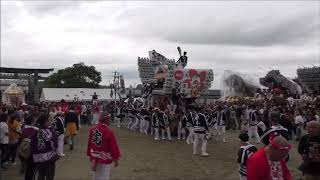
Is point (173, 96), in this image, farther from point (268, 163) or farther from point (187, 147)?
point (268, 163)

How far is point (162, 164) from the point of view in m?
15.3

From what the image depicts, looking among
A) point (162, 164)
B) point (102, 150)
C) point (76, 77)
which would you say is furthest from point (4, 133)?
point (76, 77)

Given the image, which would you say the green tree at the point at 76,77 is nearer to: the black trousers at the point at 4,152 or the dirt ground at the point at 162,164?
the dirt ground at the point at 162,164

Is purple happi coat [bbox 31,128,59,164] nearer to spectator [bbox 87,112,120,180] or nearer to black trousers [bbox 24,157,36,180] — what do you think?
black trousers [bbox 24,157,36,180]

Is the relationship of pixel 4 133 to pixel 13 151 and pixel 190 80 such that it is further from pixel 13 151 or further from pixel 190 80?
pixel 190 80

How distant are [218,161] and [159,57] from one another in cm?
1410


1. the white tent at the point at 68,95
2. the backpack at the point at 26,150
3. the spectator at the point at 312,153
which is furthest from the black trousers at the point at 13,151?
the white tent at the point at 68,95

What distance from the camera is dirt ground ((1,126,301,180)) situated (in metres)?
13.1

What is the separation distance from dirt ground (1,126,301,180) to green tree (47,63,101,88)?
→ 65.1 m

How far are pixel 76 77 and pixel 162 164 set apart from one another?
2838 inches

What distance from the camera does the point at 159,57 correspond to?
2938 cm

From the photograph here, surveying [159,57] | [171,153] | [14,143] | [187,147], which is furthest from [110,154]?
[159,57]

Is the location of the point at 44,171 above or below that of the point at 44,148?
below

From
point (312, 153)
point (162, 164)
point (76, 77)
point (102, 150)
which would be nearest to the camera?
point (312, 153)
